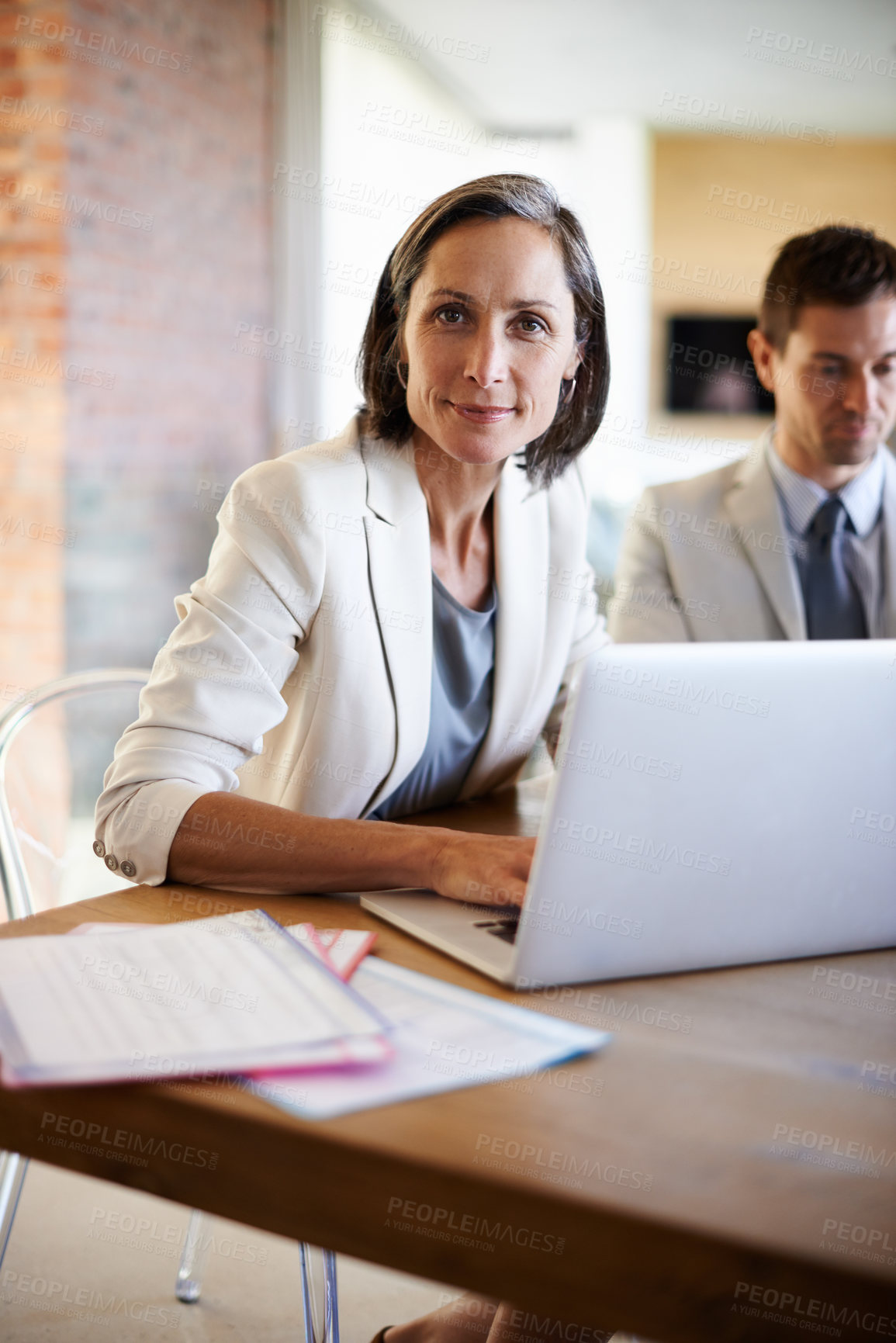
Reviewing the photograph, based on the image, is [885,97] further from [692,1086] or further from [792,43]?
[692,1086]

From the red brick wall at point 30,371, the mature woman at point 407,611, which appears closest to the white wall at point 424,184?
the red brick wall at point 30,371

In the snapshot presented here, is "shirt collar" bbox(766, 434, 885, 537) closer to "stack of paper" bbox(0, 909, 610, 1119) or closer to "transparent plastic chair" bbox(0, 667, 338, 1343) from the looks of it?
"transparent plastic chair" bbox(0, 667, 338, 1343)

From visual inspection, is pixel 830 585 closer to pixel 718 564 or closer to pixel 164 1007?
pixel 718 564

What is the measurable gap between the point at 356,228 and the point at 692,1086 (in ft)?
17.1

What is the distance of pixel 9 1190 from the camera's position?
153cm

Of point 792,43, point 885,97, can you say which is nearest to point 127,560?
point 792,43

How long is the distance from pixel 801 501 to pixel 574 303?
693 mm

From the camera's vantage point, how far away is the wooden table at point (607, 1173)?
1.91 ft

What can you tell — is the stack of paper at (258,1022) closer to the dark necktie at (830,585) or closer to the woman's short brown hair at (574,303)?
the woman's short brown hair at (574,303)

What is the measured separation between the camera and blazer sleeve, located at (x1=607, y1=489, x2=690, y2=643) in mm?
2057

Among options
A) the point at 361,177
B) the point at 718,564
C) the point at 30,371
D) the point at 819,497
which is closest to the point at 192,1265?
the point at 718,564

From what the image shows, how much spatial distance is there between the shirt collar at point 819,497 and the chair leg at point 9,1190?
157 centimetres

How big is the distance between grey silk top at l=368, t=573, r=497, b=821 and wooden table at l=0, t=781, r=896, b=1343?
0.74 m

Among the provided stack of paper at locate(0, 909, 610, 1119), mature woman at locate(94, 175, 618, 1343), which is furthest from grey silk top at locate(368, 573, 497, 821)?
stack of paper at locate(0, 909, 610, 1119)
